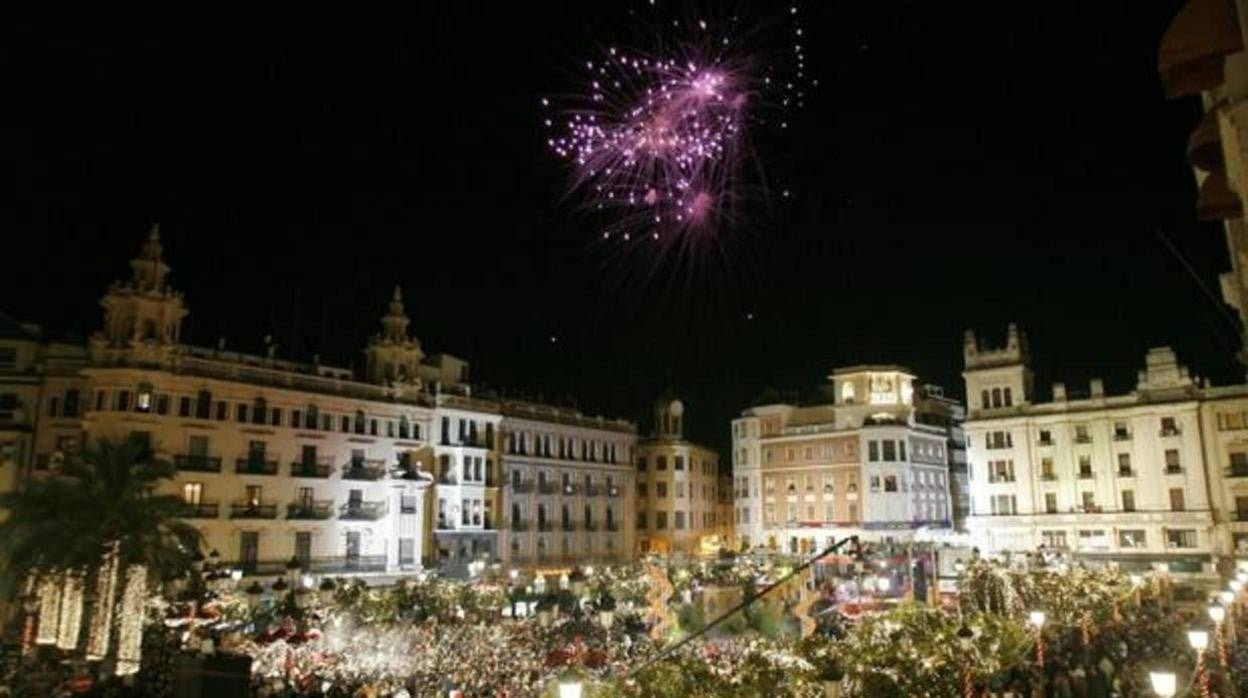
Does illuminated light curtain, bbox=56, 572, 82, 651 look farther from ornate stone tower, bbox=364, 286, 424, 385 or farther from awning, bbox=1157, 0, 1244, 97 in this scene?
ornate stone tower, bbox=364, 286, 424, 385

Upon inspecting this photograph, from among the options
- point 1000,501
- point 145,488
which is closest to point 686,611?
point 145,488

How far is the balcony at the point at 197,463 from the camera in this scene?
43.1 metres

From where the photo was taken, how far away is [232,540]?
44.5 m

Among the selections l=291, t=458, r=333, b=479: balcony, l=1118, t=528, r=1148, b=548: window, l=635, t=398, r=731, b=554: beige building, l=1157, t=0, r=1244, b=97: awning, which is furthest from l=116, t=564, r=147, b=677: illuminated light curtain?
l=1118, t=528, r=1148, b=548: window

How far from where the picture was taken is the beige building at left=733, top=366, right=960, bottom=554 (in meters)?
68.8

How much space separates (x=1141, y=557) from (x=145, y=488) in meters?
49.6

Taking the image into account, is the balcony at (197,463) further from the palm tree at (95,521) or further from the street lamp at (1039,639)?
the street lamp at (1039,639)

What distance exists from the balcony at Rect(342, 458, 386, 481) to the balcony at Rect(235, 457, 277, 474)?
14.3 ft

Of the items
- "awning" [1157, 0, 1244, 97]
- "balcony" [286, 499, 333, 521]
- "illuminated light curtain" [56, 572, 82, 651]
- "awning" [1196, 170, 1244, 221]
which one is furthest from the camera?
"balcony" [286, 499, 333, 521]

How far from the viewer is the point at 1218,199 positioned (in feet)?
25.8

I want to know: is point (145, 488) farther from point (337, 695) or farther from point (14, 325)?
point (14, 325)

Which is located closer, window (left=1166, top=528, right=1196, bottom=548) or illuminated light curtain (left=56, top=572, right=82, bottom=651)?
illuminated light curtain (left=56, top=572, right=82, bottom=651)

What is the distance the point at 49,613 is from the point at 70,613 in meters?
1.27

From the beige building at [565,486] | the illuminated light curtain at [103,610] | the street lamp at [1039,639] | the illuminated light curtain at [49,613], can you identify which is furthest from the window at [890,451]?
the illuminated light curtain at [49,613]
